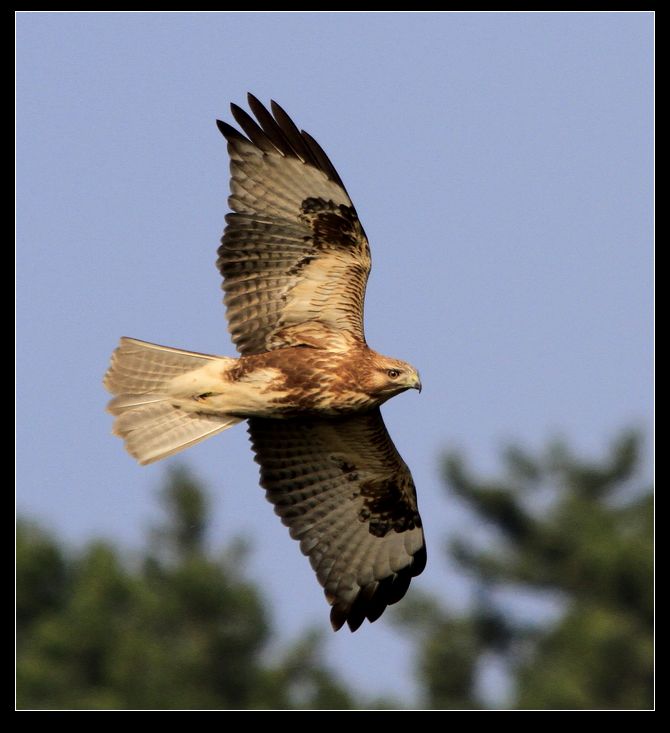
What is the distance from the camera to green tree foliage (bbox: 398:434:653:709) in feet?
107

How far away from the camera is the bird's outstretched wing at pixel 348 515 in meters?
11.5

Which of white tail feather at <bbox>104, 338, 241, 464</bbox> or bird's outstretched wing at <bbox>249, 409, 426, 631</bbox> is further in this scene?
bird's outstretched wing at <bbox>249, 409, 426, 631</bbox>

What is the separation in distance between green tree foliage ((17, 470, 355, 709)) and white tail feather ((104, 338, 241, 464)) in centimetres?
2047

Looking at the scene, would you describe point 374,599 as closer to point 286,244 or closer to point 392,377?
point 392,377

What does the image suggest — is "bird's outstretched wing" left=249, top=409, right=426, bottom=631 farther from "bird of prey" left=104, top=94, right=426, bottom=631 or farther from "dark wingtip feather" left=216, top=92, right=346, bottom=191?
"dark wingtip feather" left=216, top=92, right=346, bottom=191

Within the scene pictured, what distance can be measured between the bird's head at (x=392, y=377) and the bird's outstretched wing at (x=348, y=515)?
110cm

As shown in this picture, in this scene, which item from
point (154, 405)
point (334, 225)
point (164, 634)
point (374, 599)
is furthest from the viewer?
point (164, 634)

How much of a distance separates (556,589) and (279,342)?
28445 millimetres

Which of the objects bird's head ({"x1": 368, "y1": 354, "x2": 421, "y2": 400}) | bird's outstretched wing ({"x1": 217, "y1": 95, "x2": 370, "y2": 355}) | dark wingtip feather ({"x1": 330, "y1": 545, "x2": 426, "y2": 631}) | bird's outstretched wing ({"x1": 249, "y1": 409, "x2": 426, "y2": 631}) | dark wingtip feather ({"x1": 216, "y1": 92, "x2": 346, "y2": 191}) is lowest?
dark wingtip feather ({"x1": 330, "y1": 545, "x2": 426, "y2": 631})

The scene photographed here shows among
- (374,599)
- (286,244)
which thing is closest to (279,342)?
(286,244)

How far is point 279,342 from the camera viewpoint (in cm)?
1091

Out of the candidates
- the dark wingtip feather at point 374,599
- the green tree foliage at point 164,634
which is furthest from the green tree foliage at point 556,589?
the dark wingtip feather at point 374,599

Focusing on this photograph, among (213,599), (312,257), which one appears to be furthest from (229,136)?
(213,599)

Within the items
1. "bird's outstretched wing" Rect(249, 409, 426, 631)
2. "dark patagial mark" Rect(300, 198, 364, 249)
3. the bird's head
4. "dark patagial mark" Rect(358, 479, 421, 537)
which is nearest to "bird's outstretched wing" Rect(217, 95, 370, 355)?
"dark patagial mark" Rect(300, 198, 364, 249)
